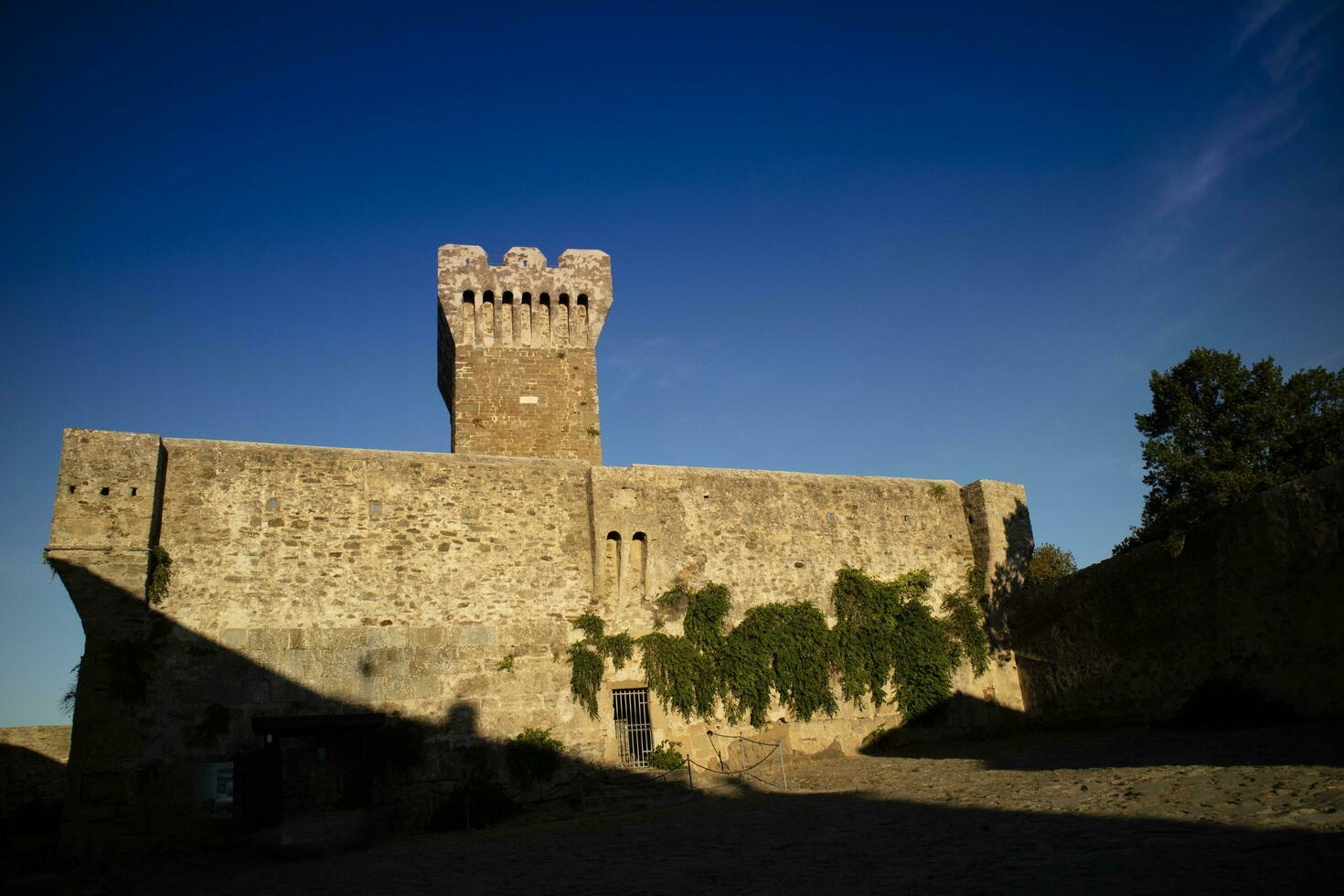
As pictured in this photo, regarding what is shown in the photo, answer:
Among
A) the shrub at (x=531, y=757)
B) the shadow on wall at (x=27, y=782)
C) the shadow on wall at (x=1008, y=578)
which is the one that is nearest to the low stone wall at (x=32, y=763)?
the shadow on wall at (x=27, y=782)

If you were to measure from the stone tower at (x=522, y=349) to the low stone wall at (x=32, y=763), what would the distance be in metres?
12.6

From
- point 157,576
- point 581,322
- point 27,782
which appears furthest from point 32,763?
point 581,322

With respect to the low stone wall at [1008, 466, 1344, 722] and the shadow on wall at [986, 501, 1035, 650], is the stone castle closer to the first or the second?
the shadow on wall at [986, 501, 1035, 650]

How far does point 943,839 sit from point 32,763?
23.0 m

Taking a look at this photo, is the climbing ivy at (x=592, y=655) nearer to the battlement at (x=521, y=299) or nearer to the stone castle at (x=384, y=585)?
the stone castle at (x=384, y=585)

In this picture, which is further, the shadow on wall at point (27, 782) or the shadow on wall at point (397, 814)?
the shadow on wall at point (27, 782)

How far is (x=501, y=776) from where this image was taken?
601 inches

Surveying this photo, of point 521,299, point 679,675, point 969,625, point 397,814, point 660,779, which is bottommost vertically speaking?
point 397,814

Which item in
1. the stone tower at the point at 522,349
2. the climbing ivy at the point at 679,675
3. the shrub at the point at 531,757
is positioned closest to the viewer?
the shrub at the point at 531,757

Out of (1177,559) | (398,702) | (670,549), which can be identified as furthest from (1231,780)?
(398,702)

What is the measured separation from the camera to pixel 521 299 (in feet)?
76.7

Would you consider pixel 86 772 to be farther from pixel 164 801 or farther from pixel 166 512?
pixel 166 512

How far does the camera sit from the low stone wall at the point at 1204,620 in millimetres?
13662

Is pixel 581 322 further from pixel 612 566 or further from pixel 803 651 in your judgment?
pixel 803 651
